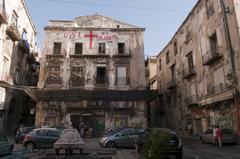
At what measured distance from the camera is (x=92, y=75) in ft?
90.3

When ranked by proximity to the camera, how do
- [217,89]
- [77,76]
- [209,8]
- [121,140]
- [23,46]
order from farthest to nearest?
[23,46] < [77,76] < [209,8] < [217,89] < [121,140]

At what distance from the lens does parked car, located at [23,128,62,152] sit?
50.2ft

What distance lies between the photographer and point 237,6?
18641mm

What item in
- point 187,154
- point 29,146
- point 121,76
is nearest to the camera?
point 187,154

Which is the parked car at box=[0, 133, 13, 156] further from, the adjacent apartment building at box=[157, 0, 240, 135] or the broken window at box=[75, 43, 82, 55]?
the broken window at box=[75, 43, 82, 55]

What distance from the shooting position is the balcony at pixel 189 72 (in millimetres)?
25066

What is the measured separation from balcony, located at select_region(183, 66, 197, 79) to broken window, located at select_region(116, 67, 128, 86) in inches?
274

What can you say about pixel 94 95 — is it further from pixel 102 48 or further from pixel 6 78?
pixel 6 78

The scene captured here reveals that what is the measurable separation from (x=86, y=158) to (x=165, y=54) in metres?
26.2

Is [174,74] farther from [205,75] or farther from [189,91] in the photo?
[205,75]

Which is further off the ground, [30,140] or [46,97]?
[46,97]

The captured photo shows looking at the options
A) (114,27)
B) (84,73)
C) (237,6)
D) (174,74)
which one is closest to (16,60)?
(84,73)

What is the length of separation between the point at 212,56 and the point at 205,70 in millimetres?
1999

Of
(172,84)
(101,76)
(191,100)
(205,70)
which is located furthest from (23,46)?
(205,70)
